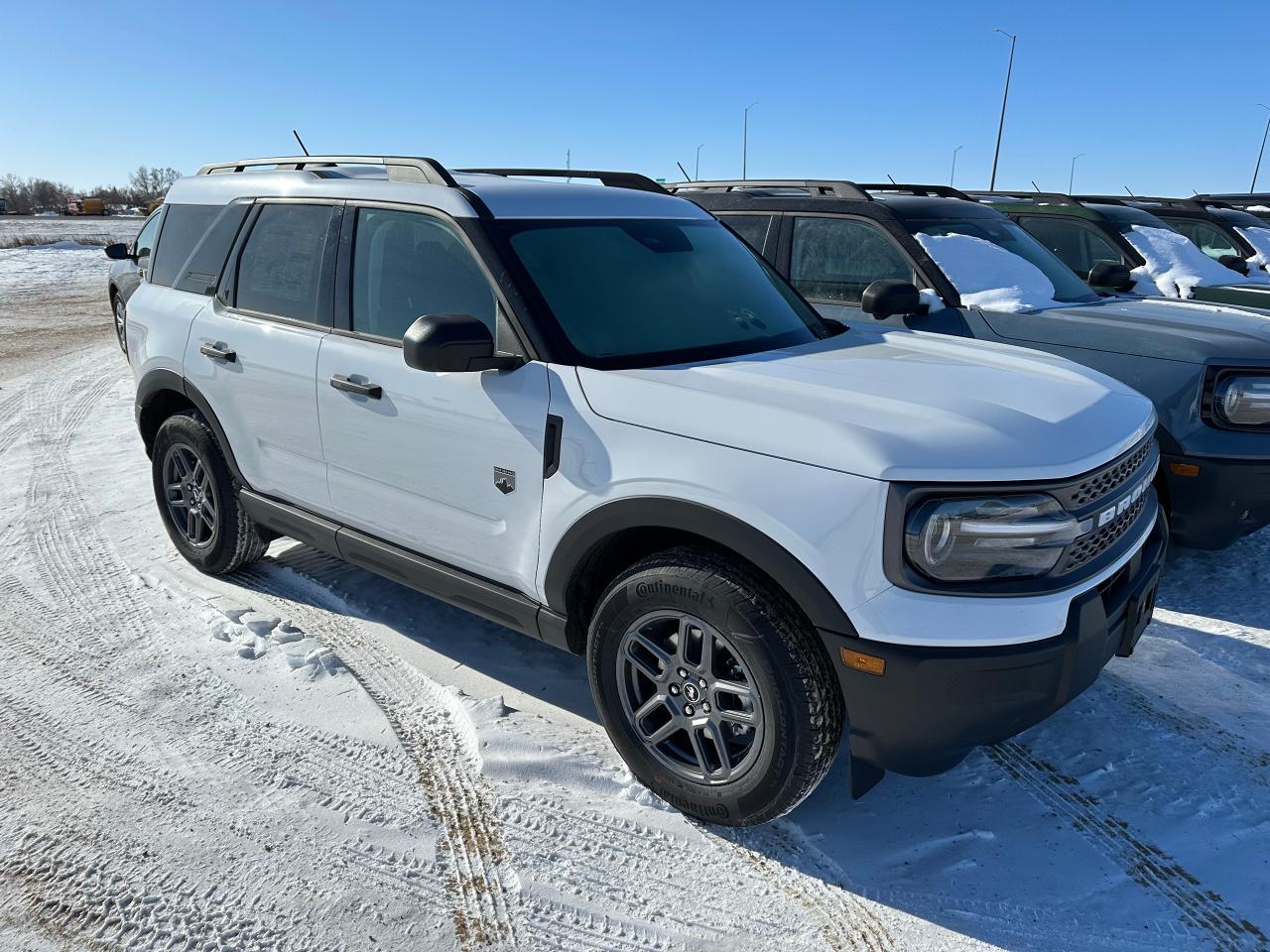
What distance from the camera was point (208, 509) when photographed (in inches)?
188

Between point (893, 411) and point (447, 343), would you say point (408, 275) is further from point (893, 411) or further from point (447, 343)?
point (893, 411)

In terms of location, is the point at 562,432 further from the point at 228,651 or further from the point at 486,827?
the point at 228,651

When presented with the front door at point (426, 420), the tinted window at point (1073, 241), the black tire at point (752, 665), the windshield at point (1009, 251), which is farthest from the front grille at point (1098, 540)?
the tinted window at point (1073, 241)

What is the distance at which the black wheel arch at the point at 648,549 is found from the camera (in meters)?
2.56

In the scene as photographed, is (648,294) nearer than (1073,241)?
Yes

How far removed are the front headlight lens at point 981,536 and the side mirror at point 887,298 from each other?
8.24 ft

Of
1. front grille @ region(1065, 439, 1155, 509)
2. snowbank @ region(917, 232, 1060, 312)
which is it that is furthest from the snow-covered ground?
snowbank @ region(917, 232, 1060, 312)

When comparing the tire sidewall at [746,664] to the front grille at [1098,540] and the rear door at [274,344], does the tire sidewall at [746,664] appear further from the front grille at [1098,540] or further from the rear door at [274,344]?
the rear door at [274,344]

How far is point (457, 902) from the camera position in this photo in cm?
270

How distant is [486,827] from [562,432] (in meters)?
1.23

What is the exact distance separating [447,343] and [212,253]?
2269 mm

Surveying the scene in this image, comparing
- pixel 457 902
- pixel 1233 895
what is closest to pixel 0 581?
pixel 457 902

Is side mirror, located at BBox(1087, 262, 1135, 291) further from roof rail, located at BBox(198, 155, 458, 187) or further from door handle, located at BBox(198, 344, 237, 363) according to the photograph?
door handle, located at BBox(198, 344, 237, 363)

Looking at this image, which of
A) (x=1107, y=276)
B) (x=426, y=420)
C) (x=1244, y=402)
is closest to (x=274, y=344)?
(x=426, y=420)
